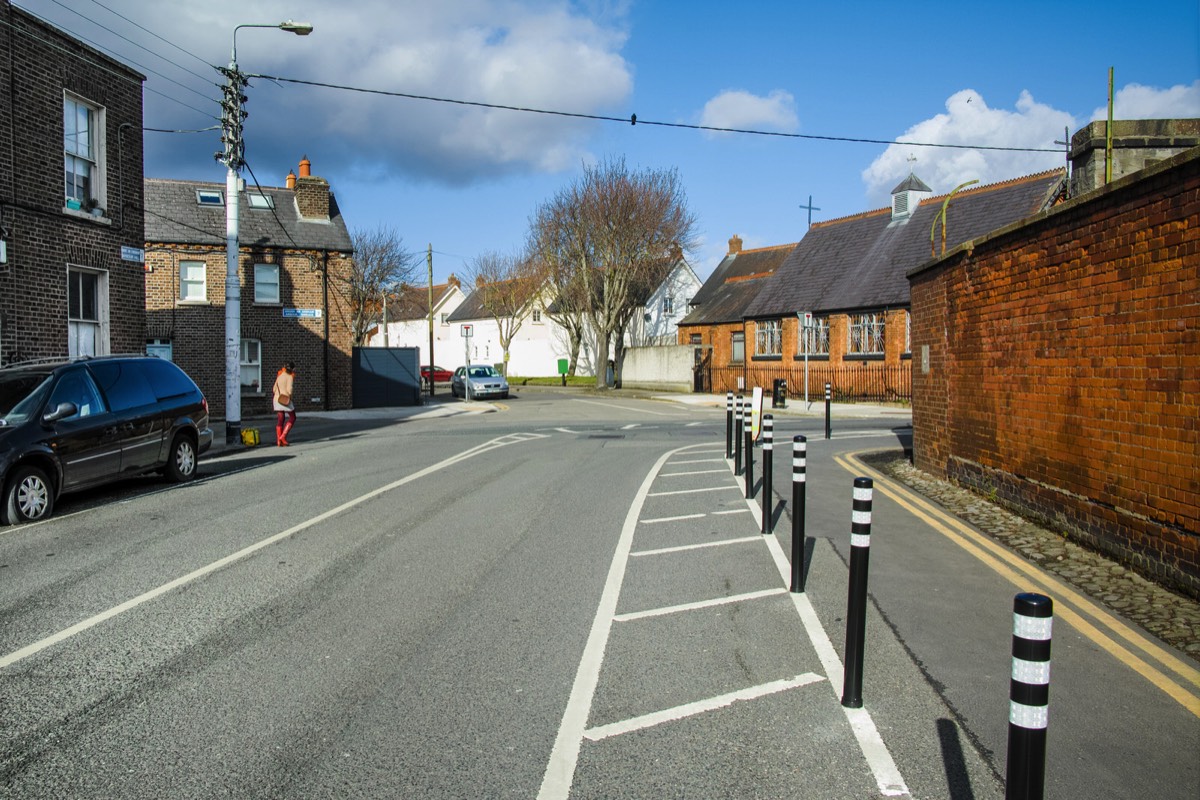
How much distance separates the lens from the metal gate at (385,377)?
110ft

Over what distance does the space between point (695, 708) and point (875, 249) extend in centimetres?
3619

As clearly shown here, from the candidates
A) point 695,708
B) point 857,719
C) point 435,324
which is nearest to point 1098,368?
point 857,719

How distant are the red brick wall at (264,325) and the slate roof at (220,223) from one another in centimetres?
36

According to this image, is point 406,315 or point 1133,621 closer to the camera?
point 1133,621

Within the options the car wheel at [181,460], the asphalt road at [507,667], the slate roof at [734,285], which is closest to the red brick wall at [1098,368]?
the asphalt road at [507,667]

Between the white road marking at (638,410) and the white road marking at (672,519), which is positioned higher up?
the white road marking at (638,410)

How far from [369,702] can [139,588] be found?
308 cm

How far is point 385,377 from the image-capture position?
34.2 meters

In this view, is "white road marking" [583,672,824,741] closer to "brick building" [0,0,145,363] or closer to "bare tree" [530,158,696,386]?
"brick building" [0,0,145,363]

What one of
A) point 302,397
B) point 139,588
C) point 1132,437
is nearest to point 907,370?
point 302,397

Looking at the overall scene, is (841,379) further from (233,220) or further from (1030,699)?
(1030,699)

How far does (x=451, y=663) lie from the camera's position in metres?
4.89

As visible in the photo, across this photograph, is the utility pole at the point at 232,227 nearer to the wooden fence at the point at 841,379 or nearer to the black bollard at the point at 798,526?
the black bollard at the point at 798,526

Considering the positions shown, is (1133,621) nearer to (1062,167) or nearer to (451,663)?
(451,663)
